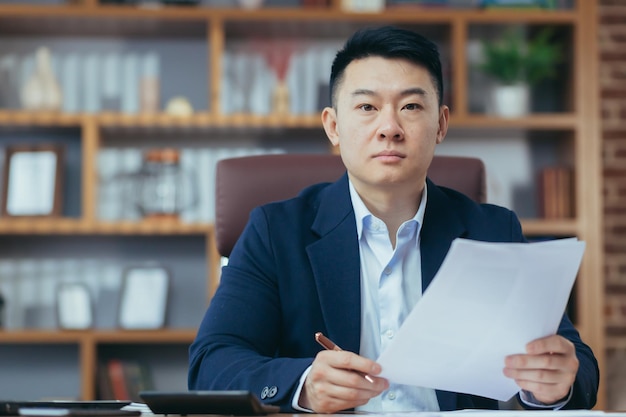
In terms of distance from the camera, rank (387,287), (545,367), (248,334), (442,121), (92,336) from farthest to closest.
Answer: (92,336) < (442,121) < (387,287) < (248,334) < (545,367)

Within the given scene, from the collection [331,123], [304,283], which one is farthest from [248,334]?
[331,123]

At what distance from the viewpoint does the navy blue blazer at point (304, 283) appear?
1.50m

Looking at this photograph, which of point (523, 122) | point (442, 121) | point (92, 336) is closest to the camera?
point (442, 121)

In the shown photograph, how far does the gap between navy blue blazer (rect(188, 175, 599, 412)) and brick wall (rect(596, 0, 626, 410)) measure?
89.4 inches

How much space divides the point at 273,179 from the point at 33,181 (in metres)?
2.09

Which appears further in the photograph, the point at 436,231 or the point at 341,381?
the point at 436,231

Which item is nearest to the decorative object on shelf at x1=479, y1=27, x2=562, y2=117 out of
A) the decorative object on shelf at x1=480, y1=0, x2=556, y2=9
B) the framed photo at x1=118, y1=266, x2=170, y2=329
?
the decorative object on shelf at x1=480, y1=0, x2=556, y2=9

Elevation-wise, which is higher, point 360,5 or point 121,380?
point 360,5

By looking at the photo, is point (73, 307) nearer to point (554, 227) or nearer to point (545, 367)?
point (554, 227)

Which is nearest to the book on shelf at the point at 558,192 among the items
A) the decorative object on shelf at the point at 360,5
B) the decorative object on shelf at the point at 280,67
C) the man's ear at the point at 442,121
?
the decorative object on shelf at the point at 360,5

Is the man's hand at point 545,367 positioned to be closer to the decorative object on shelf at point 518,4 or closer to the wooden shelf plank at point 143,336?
the wooden shelf plank at point 143,336

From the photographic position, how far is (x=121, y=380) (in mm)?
3607

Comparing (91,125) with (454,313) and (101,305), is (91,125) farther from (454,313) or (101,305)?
(454,313)

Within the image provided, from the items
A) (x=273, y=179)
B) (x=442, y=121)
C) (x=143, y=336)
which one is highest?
(x=442, y=121)
